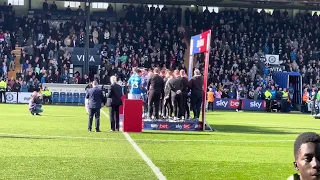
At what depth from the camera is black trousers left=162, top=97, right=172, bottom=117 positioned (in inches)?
1055

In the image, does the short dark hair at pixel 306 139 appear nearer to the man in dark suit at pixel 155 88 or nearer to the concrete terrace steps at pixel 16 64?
the man in dark suit at pixel 155 88

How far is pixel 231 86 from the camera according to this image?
5297 centimetres

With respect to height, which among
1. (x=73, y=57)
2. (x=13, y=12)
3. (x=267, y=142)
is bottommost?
(x=267, y=142)

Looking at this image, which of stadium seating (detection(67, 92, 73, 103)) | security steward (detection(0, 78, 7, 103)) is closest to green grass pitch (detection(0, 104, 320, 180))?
security steward (detection(0, 78, 7, 103))

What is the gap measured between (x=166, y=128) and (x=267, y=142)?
5603 millimetres

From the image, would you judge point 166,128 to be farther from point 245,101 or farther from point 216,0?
point 216,0

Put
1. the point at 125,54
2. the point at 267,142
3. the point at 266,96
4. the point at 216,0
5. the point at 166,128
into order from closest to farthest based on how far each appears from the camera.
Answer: the point at 267,142 → the point at 166,128 → the point at 266,96 → the point at 125,54 → the point at 216,0

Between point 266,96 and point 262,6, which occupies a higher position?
point 262,6

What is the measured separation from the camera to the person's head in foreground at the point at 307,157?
3.49 m

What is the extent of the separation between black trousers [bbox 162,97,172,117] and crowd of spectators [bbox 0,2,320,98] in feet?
78.9

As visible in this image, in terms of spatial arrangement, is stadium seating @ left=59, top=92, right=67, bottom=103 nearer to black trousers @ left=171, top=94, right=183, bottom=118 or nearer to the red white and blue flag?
the red white and blue flag

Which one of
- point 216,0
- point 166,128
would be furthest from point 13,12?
point 166,128

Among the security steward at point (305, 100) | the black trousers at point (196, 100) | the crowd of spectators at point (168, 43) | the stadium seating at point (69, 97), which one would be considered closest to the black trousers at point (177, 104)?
the black trousers at point (196, 100)

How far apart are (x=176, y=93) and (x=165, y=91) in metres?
0.91
